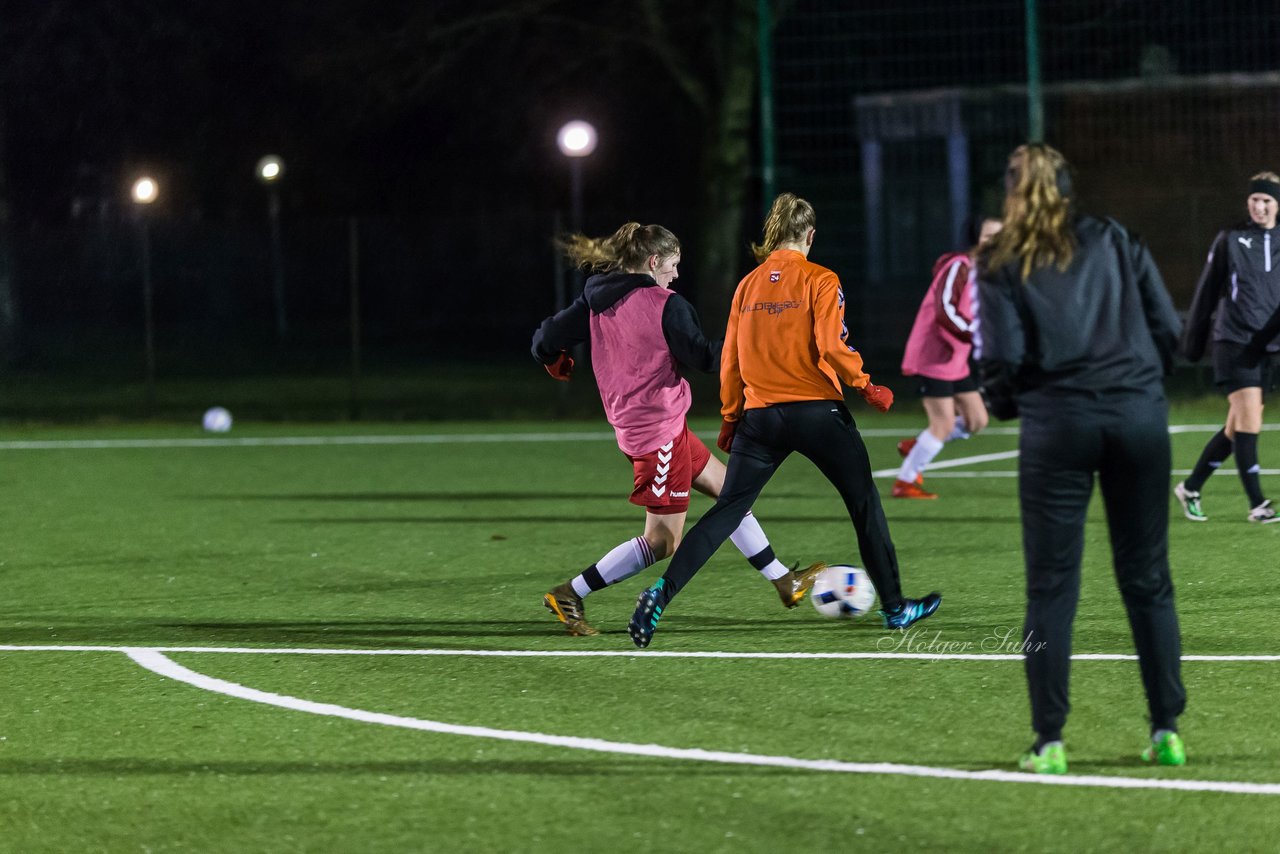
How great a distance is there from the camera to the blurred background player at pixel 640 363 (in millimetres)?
7852

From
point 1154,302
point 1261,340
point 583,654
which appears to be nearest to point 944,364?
point 1261,340

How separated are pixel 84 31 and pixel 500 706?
24017mm

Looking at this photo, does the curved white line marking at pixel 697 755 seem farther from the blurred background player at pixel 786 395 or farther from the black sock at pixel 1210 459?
the black sock at pixel 1210 459

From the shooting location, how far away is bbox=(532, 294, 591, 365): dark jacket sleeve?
805cm

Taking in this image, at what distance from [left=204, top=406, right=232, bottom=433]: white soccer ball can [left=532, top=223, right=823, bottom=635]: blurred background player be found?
12399mm

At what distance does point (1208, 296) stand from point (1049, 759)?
5485mm

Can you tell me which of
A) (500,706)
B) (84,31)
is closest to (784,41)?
(84,31)

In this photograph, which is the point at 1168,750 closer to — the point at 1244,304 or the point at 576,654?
the point at 576,654

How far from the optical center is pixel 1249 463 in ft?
36.1

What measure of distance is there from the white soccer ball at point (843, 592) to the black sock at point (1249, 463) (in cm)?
374

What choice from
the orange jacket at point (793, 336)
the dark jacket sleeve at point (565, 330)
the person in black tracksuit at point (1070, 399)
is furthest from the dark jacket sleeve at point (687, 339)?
the person in black tracksuit at point (1070, 399)

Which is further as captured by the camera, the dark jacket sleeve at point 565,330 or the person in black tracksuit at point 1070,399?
the dark jacket sleeve at point 565,330

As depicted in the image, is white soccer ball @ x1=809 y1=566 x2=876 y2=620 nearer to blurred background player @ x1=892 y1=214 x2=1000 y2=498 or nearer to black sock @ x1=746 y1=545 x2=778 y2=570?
black sock @ x1=746 y1=545 x2=778 y2=570

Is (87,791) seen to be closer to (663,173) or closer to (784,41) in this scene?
(784,41)
